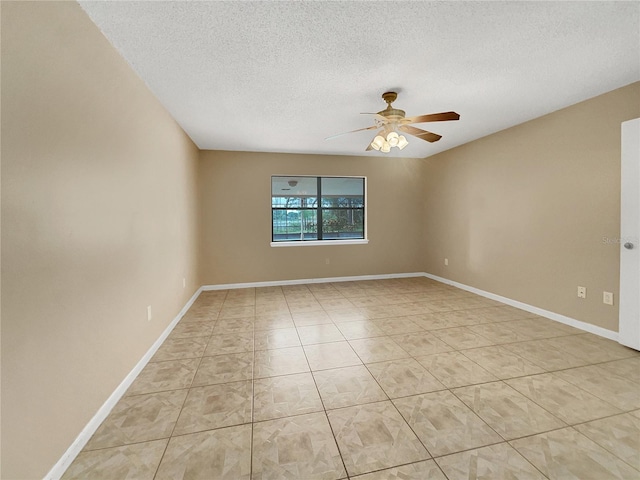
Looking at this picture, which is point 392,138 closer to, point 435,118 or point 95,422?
point 435,118

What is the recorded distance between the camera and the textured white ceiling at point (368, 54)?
1653 millimetres

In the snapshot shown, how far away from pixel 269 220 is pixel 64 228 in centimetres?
366

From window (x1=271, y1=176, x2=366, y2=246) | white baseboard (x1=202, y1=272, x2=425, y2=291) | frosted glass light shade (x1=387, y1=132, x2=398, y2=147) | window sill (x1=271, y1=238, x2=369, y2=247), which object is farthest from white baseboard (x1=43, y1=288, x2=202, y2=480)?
window (x1=271, y1=176, x2=366, y2=246)

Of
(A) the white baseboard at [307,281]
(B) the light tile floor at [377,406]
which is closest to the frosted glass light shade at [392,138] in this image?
(B) the light tile floor at [377,406]

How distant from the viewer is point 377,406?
1.81 meters

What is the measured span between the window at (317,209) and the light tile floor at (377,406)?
2.46m

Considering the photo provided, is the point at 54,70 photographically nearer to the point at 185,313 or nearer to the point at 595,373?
the point at 185,313

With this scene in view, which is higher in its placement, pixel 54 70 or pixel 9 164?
pixel 54 70

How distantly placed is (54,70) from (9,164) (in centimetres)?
59

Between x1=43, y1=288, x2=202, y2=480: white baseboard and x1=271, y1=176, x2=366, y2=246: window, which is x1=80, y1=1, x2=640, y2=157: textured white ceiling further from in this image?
x1=43, y1=288, x2=202, y2=480: white baseboard

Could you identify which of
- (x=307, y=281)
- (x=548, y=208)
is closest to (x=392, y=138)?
(x=548, y=208)

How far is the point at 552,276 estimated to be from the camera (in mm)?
3289

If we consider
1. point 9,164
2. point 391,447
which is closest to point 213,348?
point 391,447

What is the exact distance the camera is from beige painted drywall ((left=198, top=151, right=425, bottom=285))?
190 inches
